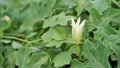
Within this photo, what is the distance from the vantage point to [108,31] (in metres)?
0.59

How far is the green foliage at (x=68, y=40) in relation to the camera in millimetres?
546

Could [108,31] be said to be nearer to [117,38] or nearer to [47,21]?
[117,38]

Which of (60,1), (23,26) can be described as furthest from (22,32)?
(60,1)

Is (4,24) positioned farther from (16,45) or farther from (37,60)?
(37,60)

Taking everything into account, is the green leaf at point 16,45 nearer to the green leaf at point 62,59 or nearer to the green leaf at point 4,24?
the green leaf at point 4,24

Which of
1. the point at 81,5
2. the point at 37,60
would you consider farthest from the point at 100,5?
the point at 37,60

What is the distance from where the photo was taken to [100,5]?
0.62 m

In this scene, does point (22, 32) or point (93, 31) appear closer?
point (93, 31)

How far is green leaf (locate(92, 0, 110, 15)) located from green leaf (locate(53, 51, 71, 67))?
4.3 inches

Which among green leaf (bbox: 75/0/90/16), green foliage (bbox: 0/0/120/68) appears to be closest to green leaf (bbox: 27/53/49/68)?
green foliage (bbox: 0/0/120/68)

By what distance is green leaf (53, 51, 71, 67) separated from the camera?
0.58m

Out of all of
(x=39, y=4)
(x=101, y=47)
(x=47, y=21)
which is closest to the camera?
(x=101, y=47)

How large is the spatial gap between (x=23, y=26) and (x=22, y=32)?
0.02 meters

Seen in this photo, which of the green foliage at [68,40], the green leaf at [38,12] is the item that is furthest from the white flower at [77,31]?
the green leaf at [38,12]
